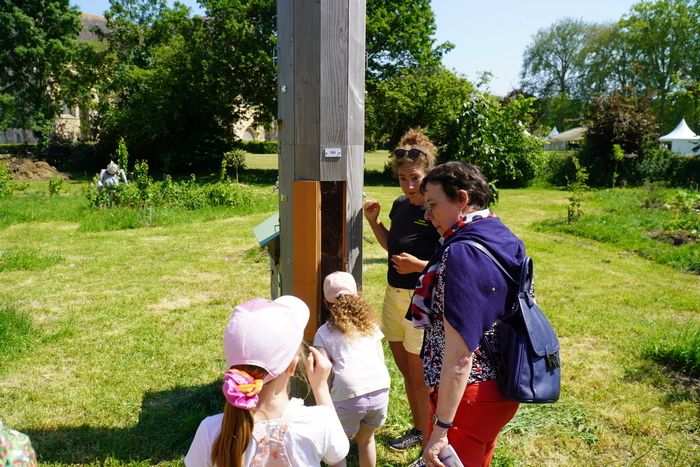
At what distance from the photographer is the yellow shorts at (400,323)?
3111 mm

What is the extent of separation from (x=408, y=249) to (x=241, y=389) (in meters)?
1.66

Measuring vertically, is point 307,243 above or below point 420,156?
below

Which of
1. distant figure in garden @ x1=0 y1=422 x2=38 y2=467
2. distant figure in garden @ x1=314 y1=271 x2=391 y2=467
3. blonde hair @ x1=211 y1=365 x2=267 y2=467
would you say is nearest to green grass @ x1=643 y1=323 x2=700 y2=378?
distant figure in garden @ x1=314 y1=271 x2=391 y2=467

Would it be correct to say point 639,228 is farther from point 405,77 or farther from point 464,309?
point 405,77

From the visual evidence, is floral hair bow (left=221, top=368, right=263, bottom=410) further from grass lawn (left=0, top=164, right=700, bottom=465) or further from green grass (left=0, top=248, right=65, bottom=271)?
green grass (left=0, top=248, right=65, bottom=271)

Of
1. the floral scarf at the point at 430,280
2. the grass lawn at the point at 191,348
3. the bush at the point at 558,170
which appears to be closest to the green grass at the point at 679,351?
the grass lawn at the point at 191,348

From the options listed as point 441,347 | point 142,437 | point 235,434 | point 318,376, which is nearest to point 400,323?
point 441,347

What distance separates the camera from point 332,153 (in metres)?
2.98

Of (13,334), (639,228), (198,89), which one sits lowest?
(13,334)

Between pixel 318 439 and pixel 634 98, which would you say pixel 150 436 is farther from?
pixel 634 98

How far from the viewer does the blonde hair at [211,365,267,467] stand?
1.75 metres

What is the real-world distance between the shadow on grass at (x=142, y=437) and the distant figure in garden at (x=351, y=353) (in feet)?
4.31

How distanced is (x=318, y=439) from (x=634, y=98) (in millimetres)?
25520

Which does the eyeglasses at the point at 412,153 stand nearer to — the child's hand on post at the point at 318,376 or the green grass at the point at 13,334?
the child's hand on post at the point at 318,376
